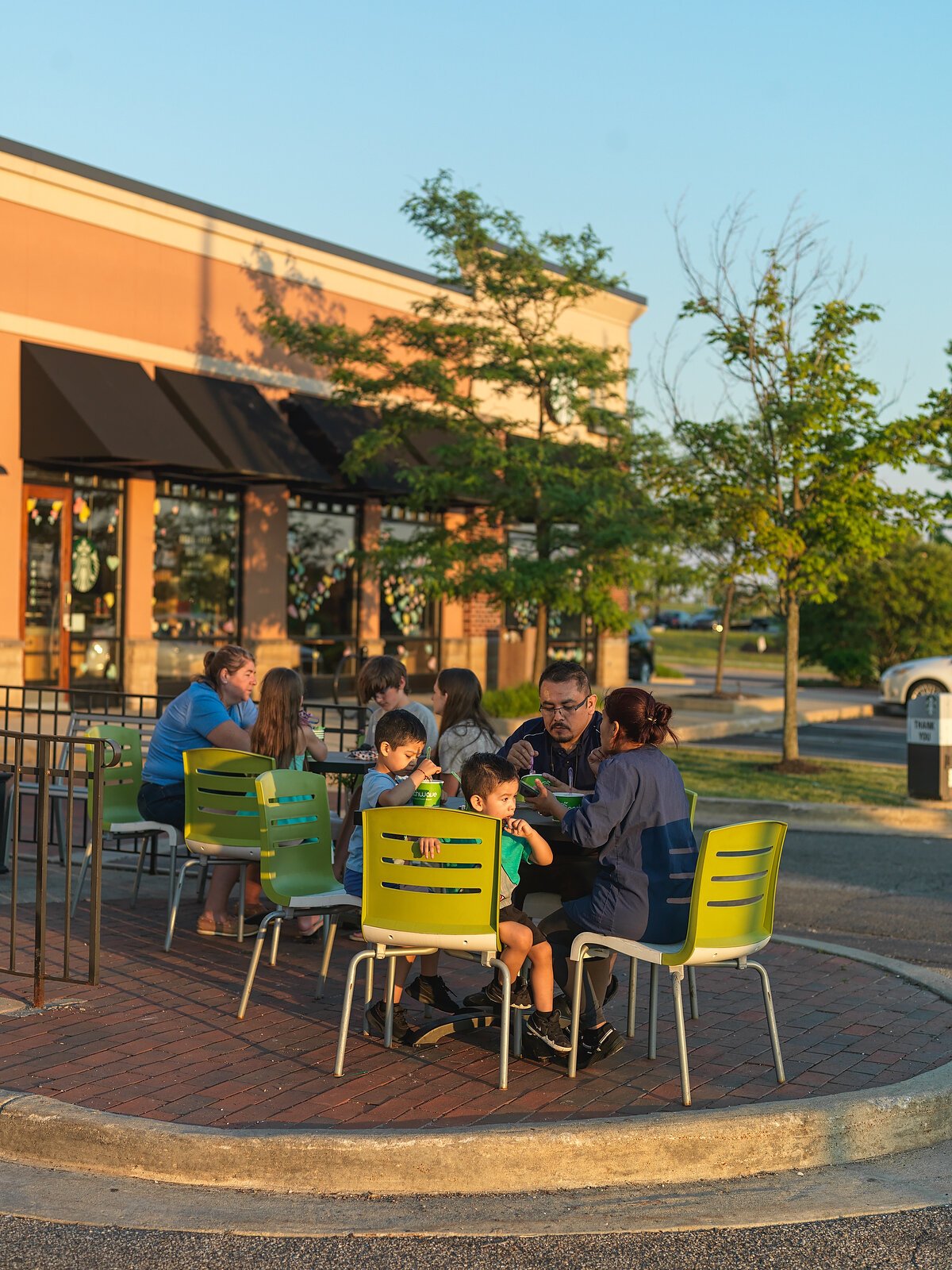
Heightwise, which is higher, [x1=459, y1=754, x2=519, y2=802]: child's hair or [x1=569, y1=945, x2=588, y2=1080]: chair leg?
[x1=459, y1=754, x2=519, y2=802]: child's hair

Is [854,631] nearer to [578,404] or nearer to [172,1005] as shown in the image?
[578,404]

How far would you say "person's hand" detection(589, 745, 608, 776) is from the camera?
6.41m

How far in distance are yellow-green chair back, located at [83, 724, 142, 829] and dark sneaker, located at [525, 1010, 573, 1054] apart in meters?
3.59

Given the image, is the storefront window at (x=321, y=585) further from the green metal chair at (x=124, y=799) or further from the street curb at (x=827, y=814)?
the green metal chair at (x=124, y=799)

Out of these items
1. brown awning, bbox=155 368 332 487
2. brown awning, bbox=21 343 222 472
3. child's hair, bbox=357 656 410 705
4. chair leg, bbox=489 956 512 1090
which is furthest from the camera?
brown awning, bbox=155 368 332 487

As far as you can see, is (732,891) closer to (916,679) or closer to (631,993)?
(631,993)

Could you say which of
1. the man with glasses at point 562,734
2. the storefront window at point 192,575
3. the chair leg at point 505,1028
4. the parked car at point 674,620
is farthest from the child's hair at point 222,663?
the parked car at point 674,620

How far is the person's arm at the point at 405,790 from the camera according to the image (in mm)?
6273

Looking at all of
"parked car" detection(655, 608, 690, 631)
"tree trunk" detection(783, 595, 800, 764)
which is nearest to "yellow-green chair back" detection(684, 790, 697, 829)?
"tree trunk" detection(783, 595, 800, 764)

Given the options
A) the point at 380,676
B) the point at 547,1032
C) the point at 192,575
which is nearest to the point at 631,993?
the point at 547,1032

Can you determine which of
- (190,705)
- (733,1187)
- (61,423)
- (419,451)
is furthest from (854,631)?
(733,1187)

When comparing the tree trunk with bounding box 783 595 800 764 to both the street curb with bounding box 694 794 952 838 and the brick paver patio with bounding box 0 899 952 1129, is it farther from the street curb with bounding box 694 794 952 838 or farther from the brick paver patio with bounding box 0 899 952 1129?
the brick paver patio with bounding box 0 899 952 1129

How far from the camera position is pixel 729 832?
18.1 ft

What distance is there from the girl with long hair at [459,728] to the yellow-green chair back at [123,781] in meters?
2.45
